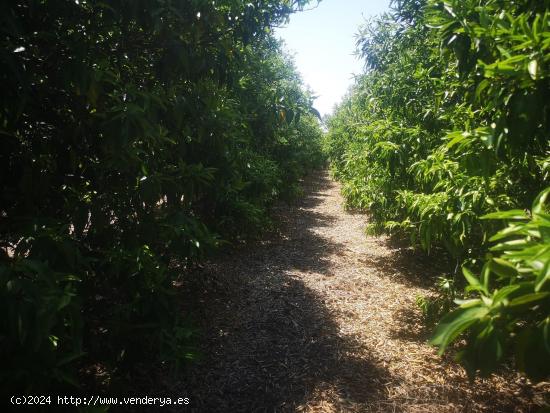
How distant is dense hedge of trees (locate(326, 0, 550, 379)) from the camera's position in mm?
989

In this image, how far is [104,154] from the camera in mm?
2441

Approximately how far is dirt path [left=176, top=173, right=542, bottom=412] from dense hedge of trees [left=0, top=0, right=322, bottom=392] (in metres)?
0.98

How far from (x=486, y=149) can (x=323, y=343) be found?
9.73 feet

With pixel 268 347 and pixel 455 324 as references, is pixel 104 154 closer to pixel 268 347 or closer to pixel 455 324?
pixel 455 324

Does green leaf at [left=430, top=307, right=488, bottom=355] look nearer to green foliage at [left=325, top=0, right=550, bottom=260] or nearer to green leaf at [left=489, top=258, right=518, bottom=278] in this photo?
green leaf at [left=489, top=258, right=518, bottom=278]

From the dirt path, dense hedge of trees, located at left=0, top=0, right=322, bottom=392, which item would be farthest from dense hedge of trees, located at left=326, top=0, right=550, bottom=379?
dense hedge of trees, located at left=0, top=0, right=322, bottom=392

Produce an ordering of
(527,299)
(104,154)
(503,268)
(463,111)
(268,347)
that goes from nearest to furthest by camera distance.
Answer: (527,299)
(503,268)
(104,154)
(463,111)
(268,347)

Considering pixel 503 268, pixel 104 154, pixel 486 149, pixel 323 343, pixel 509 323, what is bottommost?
pixel 323 343

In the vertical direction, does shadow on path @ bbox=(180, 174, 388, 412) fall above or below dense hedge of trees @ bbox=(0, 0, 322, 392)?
below

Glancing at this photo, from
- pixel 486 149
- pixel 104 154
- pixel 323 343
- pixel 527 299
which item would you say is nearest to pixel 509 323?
pixel 527 299

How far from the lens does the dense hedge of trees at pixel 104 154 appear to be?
5.73ft

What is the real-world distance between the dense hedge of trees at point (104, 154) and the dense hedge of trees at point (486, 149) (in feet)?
5.28

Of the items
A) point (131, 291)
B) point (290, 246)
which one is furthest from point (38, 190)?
point (290, 246)

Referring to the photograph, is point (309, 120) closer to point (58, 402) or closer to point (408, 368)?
point (408, 368)
